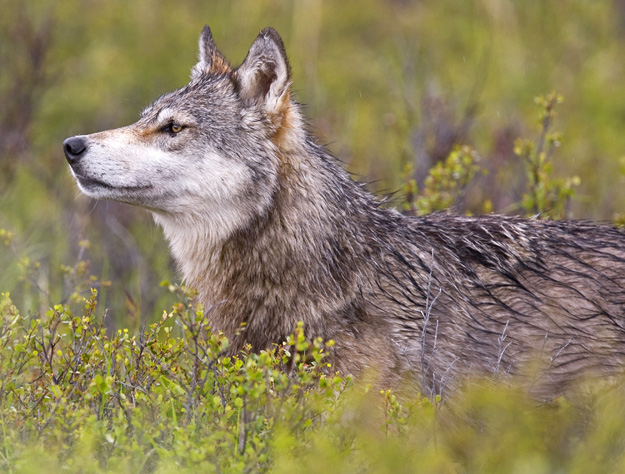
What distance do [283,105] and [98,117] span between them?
7.03 metres

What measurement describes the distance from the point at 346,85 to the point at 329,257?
27.7 ft

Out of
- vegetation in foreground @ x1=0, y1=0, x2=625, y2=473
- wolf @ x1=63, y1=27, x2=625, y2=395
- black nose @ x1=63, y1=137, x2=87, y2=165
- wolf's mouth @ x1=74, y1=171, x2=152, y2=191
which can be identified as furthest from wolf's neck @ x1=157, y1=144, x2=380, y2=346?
black nose @ x1=63, y1=137, x2=87, y2=165

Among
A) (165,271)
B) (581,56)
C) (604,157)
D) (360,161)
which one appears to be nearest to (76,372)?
(165,271)

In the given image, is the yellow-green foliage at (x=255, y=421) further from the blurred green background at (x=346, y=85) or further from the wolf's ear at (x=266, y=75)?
the blurred green background at (x=346, y=85)

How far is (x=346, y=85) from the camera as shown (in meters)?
13.1

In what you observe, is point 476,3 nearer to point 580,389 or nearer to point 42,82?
point 42,82

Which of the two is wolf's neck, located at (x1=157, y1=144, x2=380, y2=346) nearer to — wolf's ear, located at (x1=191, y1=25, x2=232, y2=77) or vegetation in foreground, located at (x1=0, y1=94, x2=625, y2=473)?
vegetation in foreground, located at (x1=0, y1=94, x2=625, y2=473)

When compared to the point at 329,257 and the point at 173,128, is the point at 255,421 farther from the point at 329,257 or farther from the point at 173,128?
the point at 173,128

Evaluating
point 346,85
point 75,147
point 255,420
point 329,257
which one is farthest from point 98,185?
point 346,85

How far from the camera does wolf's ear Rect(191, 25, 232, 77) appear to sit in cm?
572

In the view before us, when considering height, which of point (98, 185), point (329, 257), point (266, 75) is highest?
point (266, 75)

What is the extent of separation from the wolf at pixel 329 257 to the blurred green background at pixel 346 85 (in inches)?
106

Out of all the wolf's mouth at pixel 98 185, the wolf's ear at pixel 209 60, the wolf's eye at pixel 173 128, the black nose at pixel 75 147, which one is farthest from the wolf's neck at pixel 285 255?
the wolf's ear at pixel 209 60

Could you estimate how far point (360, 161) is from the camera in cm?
1137
